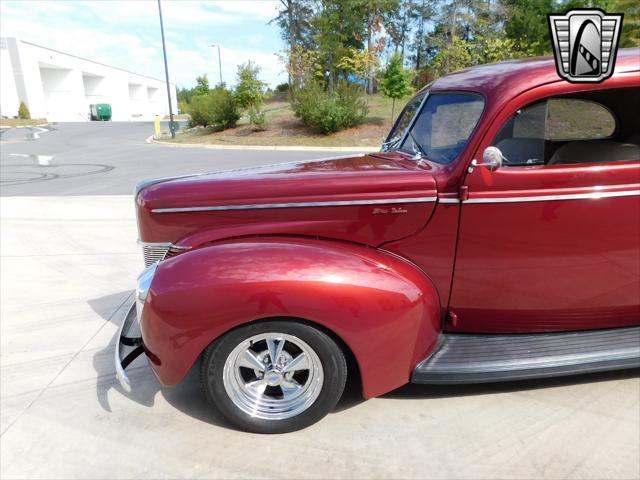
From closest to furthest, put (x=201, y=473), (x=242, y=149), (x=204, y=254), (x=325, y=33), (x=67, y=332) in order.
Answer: (x=201, y=473) < (x=204, y=254) < (x=67, y=332) < (x=242, y=149) < (x=325, y=33)

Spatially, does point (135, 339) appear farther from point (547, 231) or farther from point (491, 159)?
point (547, 231)

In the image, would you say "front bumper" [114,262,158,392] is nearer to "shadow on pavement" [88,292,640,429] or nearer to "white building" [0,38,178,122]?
"shadow on pavement" [88,292,640,429]

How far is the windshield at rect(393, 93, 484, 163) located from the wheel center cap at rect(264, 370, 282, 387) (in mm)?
1429

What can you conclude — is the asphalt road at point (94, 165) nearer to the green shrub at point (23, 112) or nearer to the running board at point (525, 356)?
the running board at point (525, 356)

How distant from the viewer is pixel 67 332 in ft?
11.0

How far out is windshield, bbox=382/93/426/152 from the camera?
3.04 meters

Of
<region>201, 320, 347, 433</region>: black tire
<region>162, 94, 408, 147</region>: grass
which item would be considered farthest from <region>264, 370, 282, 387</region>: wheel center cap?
<region>162, 94, 408, 147</region>: grass

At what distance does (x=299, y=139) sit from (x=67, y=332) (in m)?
16.7

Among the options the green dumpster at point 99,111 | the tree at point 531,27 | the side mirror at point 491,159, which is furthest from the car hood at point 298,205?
the green dumpster at point 99,111

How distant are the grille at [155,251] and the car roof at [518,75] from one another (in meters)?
1.94

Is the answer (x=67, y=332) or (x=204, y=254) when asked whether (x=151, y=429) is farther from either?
(x=67, y=332)

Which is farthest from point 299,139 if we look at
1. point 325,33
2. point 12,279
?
point 12,279

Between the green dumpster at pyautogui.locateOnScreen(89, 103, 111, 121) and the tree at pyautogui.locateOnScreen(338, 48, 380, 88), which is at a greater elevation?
the tree at pyautogui.locateOnScreen(338, 48, 380, 88)

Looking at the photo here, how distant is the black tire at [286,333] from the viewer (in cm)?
210
